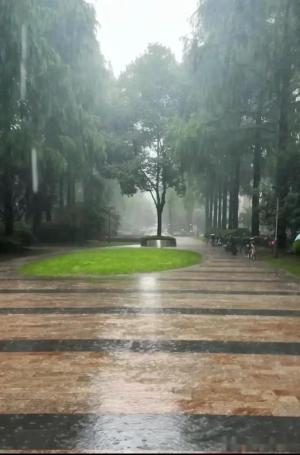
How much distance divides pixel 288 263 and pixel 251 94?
35.7ft

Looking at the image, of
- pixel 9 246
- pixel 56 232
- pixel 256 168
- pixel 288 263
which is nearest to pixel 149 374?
pixel 288 263

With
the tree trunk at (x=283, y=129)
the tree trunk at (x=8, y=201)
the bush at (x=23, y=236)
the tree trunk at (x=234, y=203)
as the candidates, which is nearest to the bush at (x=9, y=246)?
the tree trunk at (x=8, y=201)

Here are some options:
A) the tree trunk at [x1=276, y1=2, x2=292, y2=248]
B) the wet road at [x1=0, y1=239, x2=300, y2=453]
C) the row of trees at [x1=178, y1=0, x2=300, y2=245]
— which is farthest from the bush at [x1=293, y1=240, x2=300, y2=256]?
the wet road at [x1=0, y1=239, x2=300, y2=453]

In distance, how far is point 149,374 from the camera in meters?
5.36

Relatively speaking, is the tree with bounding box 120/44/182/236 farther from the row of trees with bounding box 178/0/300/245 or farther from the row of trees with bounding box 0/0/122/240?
the row of trees with bounding box 0/0/122/240

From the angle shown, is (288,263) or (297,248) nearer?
(288,263)

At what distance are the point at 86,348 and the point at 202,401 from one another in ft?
7.42

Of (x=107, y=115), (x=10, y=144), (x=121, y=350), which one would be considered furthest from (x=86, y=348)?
(x=107, y=115)

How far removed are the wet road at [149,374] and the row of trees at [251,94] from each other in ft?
43.8

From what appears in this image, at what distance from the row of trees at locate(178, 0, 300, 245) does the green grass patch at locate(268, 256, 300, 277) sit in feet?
6.10

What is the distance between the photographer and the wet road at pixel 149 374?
3.83m

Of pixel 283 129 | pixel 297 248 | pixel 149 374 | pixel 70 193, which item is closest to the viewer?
pixel 149 374

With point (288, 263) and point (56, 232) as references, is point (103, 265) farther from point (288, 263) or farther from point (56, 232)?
point (56, 232)

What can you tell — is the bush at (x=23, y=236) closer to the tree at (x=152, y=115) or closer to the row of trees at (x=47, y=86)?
the row of trees at (x=47, y=86)
